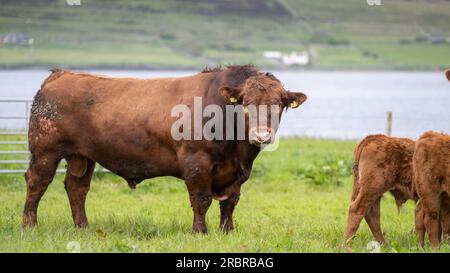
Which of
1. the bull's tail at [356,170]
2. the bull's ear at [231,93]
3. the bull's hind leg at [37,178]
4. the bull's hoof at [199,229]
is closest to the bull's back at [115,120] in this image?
the bull's hind leg at [37,178]

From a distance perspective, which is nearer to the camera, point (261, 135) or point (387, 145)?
point (261, 135)

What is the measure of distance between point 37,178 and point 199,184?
90.9 inches

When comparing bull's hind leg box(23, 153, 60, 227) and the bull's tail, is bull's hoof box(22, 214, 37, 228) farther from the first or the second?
the bull's tail

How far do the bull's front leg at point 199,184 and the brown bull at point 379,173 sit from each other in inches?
71.7

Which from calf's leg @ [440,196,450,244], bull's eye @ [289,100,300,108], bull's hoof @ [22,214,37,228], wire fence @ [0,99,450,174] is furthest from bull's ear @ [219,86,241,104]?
wire fence @ [0,99,450,174]

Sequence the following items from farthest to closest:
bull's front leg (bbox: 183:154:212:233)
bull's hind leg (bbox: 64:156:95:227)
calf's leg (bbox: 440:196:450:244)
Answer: bull's hind leg (bbox: 64:156:95:227) → bull's front leg (bbox: 183:154:212:233) → calf's leg (bbox: 440:196:450:244)

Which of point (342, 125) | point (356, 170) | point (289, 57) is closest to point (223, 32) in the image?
point (289, 57)

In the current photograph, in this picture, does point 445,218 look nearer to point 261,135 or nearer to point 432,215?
point 432,215

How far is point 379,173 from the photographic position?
10.8 metres

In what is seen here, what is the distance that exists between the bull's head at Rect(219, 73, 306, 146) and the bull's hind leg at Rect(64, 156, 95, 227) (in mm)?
2387

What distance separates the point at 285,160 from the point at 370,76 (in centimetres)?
11862

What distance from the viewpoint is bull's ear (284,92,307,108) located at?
11414 mm
